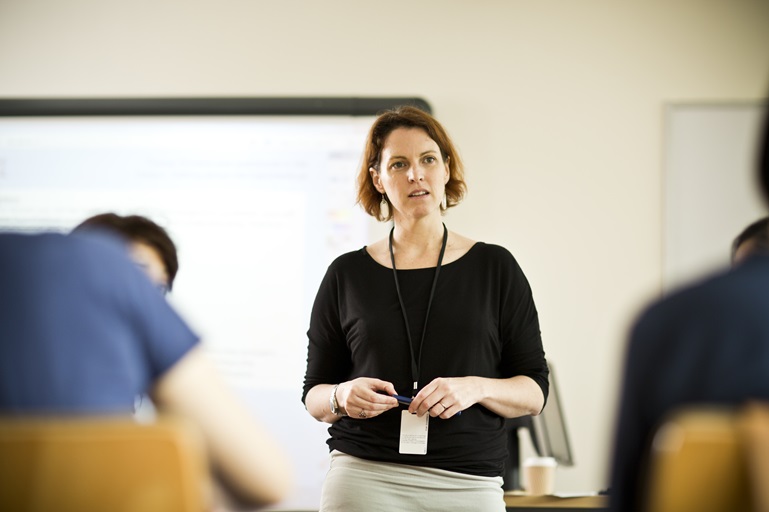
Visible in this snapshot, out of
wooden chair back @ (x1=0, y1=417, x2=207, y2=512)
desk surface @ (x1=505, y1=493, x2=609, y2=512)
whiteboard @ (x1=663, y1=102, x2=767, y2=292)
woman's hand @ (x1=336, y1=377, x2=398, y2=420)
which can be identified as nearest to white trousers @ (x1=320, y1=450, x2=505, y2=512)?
woman's hand @ (x1=336, y1=377, x2=398, y2=420)

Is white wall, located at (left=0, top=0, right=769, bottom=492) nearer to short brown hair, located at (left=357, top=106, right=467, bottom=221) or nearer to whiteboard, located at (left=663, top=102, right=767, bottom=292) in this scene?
whiteboard, located at (left=663, top=102, right=767, bottom=292)

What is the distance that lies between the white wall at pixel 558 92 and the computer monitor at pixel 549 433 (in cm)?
73

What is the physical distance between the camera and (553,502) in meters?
2.55

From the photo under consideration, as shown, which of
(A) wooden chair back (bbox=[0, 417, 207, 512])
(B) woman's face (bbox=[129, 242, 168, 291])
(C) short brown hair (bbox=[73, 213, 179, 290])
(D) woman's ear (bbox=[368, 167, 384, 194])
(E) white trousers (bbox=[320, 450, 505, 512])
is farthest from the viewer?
(D) woman's ear (bbox=[368, 167, 384, 194])

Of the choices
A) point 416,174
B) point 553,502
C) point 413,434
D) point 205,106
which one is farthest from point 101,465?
point 205,106

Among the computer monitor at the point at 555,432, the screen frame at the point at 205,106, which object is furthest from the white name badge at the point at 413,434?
the screen frame at the point at 205,106

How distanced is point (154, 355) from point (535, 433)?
2104 mm

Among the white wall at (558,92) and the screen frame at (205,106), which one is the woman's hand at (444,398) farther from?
the screen frame at (205,106)

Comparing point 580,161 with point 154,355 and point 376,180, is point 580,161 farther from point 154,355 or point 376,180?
point 154,355

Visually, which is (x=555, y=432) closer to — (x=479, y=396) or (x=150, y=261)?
(x=479, y=396)

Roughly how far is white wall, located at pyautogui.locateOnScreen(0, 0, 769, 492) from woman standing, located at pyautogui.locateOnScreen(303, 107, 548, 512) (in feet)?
4.52

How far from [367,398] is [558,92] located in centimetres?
220

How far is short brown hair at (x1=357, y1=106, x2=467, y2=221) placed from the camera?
7.44 feet

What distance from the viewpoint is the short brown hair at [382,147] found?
227 centimetres
